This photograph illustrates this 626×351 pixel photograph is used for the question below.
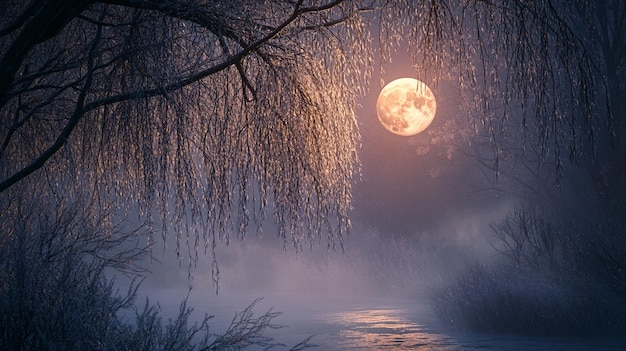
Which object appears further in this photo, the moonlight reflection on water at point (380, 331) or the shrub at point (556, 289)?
the moonlight reflection on water at point (380, 331)

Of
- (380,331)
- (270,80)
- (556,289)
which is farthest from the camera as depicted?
(380,331)

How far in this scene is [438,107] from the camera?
20.9m

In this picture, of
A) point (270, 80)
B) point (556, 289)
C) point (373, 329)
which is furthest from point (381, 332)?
point (270, 80)

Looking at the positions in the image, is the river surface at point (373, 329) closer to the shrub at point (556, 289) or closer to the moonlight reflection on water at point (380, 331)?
the moonlight reflection on water at point (380, 331)

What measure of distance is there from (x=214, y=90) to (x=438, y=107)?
1679cm

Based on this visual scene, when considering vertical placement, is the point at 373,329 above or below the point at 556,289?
below

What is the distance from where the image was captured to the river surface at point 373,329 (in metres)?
12.5

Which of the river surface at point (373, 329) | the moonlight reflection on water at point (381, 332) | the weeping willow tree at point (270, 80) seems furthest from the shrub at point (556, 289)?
the weeping willow tree at point (270, 80)

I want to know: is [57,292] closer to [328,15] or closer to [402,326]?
[328,15]

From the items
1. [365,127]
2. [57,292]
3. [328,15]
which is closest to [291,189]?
[328,15]

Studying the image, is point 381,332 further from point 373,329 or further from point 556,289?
point 556,289

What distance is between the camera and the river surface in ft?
41.0

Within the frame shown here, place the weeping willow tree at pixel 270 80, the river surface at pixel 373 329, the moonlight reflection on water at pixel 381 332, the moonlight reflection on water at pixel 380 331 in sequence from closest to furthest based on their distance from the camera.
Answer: the weeping willow tree at pixel 270 80, the river surface at pixel 373 329, the moonlight reflection on water at pixel 381 332, the moonlight reflection on water at pixel 380 331

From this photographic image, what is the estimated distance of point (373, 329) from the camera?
1558cm
